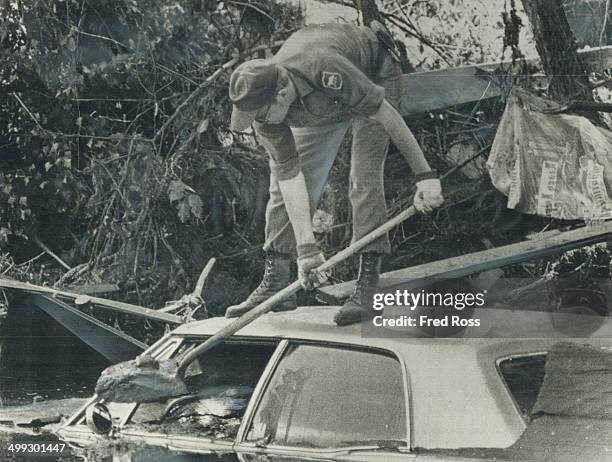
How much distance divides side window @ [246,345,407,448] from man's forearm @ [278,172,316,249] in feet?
2.31

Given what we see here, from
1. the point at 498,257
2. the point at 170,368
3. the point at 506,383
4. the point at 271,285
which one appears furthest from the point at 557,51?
the point at 170,368

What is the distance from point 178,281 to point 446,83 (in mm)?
1808

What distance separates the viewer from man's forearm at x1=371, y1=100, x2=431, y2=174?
4527mm

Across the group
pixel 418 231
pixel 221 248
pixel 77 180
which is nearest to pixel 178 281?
pixel 221 248

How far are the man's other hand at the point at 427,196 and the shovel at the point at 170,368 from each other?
0.15ft

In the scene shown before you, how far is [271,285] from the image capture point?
15.1ft

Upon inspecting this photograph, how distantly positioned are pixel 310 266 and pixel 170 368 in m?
0.91

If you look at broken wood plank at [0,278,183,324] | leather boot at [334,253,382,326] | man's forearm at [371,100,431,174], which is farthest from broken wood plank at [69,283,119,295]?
man's forearm at [371,100,431,174]

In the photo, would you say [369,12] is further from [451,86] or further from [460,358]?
[460,358]

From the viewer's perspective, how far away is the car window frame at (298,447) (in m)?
3.96

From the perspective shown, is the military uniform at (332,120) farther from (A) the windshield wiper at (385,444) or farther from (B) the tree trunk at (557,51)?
(A) the windshield wiper at (385,444)

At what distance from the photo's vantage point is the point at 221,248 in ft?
15.4

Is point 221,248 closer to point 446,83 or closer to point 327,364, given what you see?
point 327,364

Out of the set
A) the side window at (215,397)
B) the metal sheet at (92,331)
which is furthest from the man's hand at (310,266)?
the metal sheet at (92,331)
